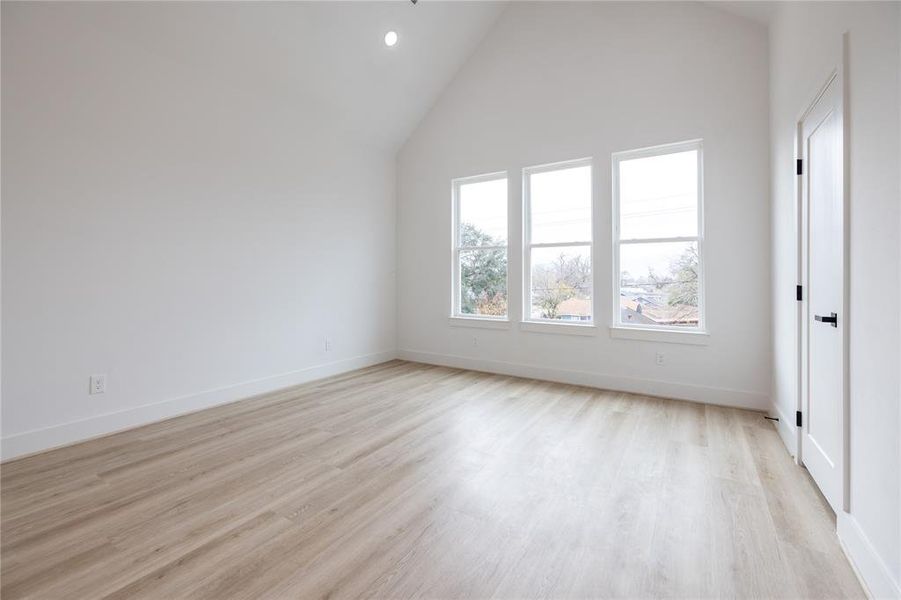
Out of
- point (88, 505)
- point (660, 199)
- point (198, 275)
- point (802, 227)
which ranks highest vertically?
point (660, 199)

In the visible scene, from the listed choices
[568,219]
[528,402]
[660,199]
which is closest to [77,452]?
[528,402]

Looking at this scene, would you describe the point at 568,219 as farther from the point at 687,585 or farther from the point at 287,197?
the point at 687,585

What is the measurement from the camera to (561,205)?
459 centimetres

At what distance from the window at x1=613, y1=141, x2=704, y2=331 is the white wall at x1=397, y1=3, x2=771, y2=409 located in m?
0.11

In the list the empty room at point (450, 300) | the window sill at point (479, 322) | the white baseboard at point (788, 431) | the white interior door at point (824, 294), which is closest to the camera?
the empty room at point (450, 300)

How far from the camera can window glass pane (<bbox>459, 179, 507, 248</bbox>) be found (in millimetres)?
5059

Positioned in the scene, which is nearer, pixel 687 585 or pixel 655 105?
pixel 687 585

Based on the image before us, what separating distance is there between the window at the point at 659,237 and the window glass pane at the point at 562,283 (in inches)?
13.3

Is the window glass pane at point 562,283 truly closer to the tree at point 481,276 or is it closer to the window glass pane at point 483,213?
the tree at point 481,276

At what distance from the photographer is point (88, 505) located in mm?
2084

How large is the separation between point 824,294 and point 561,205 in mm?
2779

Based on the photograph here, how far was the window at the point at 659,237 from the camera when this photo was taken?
385 cm

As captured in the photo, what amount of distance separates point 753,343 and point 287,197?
15.5 feet

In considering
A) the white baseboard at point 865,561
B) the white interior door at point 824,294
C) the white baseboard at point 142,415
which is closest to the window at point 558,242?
the white interior door at point 824,294
